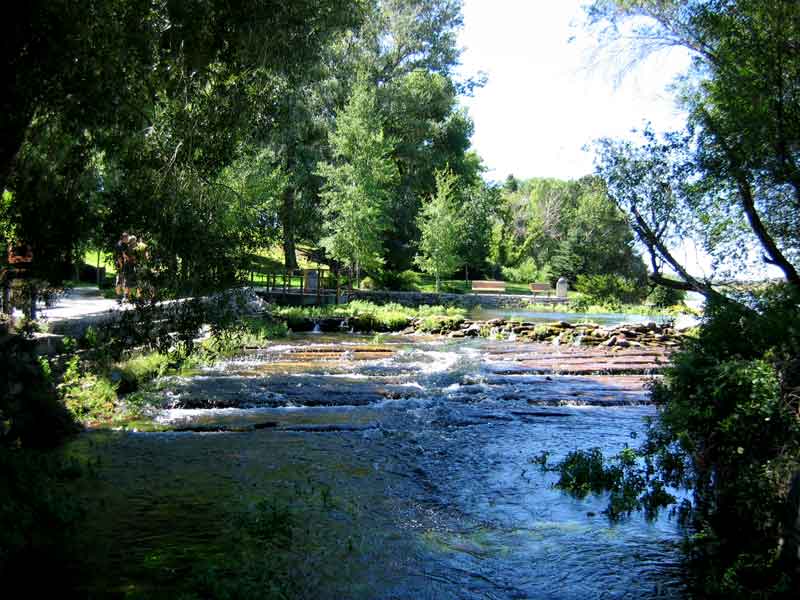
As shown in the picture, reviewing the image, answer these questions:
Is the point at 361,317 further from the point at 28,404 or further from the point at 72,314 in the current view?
the point at 28,404

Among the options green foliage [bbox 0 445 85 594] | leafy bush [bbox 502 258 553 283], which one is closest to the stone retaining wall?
leafy bush [bbox 502 258 553 283]

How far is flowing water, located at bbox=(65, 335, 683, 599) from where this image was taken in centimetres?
573

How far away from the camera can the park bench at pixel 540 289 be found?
43812 millimetres

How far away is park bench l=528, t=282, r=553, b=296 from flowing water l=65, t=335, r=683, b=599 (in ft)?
97.8

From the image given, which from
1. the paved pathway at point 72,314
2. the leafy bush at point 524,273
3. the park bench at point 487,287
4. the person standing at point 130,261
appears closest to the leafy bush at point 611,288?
the person standing at point 130,261

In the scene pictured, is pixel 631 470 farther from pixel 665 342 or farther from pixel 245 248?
pixel 665 342

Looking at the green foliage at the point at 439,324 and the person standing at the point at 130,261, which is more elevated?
the person standing at the point at 130,261

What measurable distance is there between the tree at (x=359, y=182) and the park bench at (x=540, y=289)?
1141 cm

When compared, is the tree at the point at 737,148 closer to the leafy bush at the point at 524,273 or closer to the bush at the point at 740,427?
the bush at the point at 740,427

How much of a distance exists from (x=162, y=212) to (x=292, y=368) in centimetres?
792

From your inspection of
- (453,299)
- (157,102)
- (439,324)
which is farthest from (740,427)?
(453,299)

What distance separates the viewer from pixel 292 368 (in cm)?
1559

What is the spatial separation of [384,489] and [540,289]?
123 ft

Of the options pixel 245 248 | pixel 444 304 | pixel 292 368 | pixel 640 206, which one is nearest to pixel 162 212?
pixel 245 248
